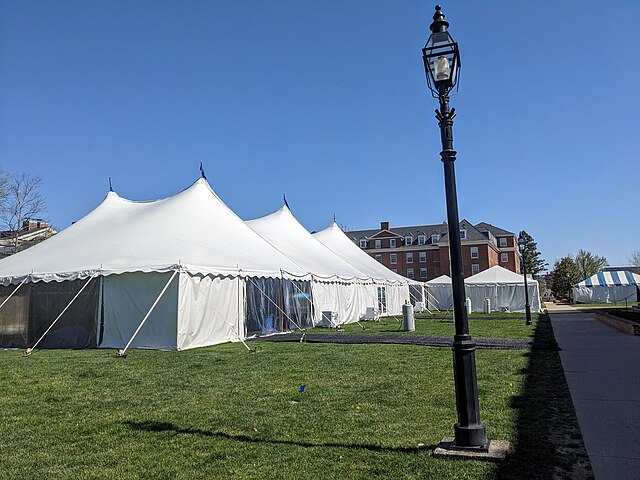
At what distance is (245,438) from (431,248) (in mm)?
62485

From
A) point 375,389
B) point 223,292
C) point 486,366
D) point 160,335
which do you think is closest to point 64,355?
point 160,335

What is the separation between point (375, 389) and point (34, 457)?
4.16m

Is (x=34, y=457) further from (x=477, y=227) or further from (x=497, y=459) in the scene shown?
(x=477, y=227)

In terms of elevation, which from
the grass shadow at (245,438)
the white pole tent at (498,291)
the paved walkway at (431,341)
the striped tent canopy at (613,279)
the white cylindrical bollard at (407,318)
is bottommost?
the grass shadow at (245,438)

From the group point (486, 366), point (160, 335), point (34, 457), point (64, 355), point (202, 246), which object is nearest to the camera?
point (34, 457)

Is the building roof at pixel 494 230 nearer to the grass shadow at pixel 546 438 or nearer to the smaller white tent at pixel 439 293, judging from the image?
the smaller white tent at pixel 439 293

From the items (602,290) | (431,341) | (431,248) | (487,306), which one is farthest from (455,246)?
(431,248)

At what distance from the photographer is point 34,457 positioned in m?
4.29

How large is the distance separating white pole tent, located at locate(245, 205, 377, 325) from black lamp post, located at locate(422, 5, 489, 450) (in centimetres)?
1518

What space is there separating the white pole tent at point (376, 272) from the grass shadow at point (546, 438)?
2108cm

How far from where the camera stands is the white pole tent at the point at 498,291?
111 feet

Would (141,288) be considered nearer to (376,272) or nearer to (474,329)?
(474,329)

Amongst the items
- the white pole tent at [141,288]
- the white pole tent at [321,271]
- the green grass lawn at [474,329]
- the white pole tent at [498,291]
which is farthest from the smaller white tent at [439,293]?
the white pole tent at [141,288]

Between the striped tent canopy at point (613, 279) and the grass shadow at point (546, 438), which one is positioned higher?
the striped tent canopy at point (613, 279)
